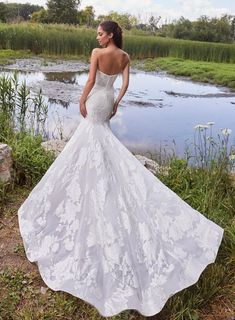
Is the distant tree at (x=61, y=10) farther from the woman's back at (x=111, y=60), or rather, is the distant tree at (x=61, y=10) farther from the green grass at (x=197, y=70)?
the woman's back at (x=111, y=60)

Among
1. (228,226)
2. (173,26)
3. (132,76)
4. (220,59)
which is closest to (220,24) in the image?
(173,26)

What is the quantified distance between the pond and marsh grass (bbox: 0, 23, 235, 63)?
4051 mm

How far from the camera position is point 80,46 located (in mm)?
23578

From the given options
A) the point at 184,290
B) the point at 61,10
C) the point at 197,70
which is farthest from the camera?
the point at 61,10

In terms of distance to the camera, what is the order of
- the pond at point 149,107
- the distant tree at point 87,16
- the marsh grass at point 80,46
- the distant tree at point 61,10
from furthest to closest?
the distant tree at point 87,16, the distant tree at point 61,10, the marsh grass at point 80,46, the pond at point 149,107

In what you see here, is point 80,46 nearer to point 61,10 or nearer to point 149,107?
point 149,107

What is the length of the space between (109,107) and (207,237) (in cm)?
142

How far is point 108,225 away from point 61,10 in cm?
4072

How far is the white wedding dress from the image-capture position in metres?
3.02

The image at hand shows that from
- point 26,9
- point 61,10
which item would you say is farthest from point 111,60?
point 26,9

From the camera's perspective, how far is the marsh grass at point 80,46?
871 inches

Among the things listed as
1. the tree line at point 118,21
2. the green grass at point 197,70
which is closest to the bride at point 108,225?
the green grass at point 197,70

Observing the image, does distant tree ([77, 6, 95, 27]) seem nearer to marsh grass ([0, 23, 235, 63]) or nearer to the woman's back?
marsh grass ([0, 23, 235, 63])

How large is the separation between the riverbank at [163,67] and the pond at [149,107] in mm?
680
